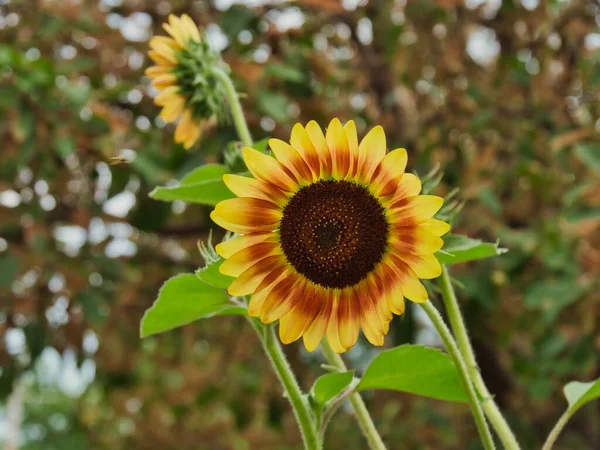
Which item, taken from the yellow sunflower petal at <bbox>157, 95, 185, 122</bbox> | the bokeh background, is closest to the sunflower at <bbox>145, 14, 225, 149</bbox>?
the yellow sunflower petal at <bbox>157, 95, 185, 122</bbox>

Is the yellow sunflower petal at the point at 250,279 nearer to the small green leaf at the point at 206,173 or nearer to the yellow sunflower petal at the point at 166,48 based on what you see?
the small green leaf at the point at 206,173

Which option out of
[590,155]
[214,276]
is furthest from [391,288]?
[590,155]

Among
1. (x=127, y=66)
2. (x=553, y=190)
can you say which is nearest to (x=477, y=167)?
(x=553, y=190)

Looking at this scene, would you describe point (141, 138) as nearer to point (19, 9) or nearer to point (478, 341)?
point (19, 9)

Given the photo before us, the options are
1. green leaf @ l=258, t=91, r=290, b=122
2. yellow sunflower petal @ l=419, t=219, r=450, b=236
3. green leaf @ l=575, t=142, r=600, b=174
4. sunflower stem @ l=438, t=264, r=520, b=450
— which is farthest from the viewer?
green leaf @ l=258, t=91, r=290, b=122

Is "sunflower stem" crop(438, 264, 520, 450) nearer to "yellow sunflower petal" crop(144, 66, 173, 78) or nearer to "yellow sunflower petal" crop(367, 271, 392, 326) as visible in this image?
"yellow sunflower petal" crop(367, 271, 392, 326)

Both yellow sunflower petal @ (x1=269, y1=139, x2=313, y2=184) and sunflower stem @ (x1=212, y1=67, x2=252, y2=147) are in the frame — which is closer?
yellow sunflower petal @ (x1=269, y1=139, x2=313, y2=184)
